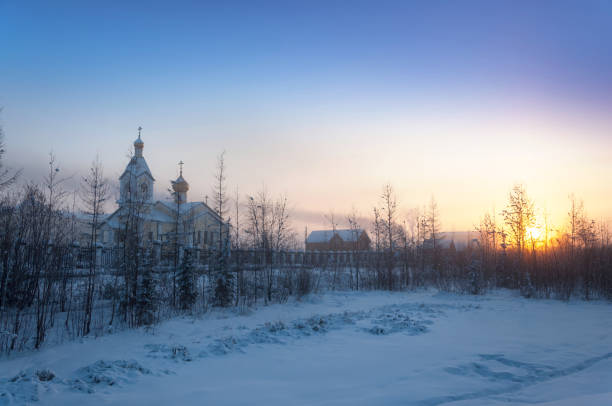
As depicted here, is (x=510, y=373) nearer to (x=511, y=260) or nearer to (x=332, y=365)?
(x=332, y=365)

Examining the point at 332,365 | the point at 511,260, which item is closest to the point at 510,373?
the point at 332,365

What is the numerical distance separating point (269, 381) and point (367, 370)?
1616 mm

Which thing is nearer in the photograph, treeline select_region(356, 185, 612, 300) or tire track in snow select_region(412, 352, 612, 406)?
tire track in snow select_region(412, 352, 612, 406)

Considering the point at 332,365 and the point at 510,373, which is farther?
the point at 332,365

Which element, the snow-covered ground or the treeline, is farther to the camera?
the treeline

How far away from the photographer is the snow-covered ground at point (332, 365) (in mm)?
4992

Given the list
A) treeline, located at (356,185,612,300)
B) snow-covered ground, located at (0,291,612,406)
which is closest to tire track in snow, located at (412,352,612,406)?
snow-covered ground, located at (0,291,612,406)

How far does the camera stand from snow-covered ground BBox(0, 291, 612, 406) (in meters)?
4.99

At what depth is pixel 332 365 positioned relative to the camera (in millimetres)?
6465

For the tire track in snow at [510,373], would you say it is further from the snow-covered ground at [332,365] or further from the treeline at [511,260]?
the treeline at [511,260]

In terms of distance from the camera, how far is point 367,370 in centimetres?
615

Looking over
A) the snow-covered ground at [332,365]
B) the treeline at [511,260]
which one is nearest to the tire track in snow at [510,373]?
the snow-covered ground at [332,365]

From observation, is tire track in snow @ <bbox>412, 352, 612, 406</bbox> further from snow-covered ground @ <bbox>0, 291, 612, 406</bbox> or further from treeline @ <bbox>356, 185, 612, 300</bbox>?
treeline @ <bbox>356, 185, 612, 300</bbox>

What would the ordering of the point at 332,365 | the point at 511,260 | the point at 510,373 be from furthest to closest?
the point at 511,260, the point at 332,365, the point at 510,373
